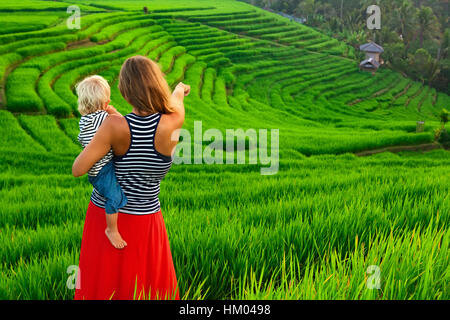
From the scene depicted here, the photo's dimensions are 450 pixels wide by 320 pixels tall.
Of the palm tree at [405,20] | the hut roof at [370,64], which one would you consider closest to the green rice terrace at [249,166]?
the hut roof at [370,64]

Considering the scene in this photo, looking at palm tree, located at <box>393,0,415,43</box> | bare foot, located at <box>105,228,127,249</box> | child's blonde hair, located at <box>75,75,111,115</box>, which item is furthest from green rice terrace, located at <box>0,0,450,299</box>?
palm tree, located at <box>393,0,415,43</box>

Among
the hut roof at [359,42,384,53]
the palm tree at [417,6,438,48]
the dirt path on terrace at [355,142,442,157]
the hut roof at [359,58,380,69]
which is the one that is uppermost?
the palm tree at [417,6,438,48]

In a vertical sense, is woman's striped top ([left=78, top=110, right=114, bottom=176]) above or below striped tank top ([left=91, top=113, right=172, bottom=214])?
above

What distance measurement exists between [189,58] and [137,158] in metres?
32.1

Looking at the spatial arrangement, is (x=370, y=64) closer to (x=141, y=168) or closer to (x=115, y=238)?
(x=141, y=168)

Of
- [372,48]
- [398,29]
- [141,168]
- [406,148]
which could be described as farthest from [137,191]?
[398,29]

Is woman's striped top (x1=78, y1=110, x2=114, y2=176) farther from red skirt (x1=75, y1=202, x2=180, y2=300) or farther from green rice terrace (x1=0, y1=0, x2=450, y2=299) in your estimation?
green rice terrace (x1=0, y1=0, x2=450, y2=299)

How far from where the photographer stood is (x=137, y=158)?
1717 millimetres

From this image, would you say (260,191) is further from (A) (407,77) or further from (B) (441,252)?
(A) (407,77)

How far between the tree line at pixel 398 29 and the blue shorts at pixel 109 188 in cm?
5216

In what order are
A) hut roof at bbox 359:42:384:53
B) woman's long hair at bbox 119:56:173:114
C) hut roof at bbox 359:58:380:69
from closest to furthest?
woman's long hair at bbox 119:56:173:114 → hut roof at bbox 359:58:380:69 → hut roof at bbox 359:42:384:53

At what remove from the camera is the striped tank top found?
5.51ft
